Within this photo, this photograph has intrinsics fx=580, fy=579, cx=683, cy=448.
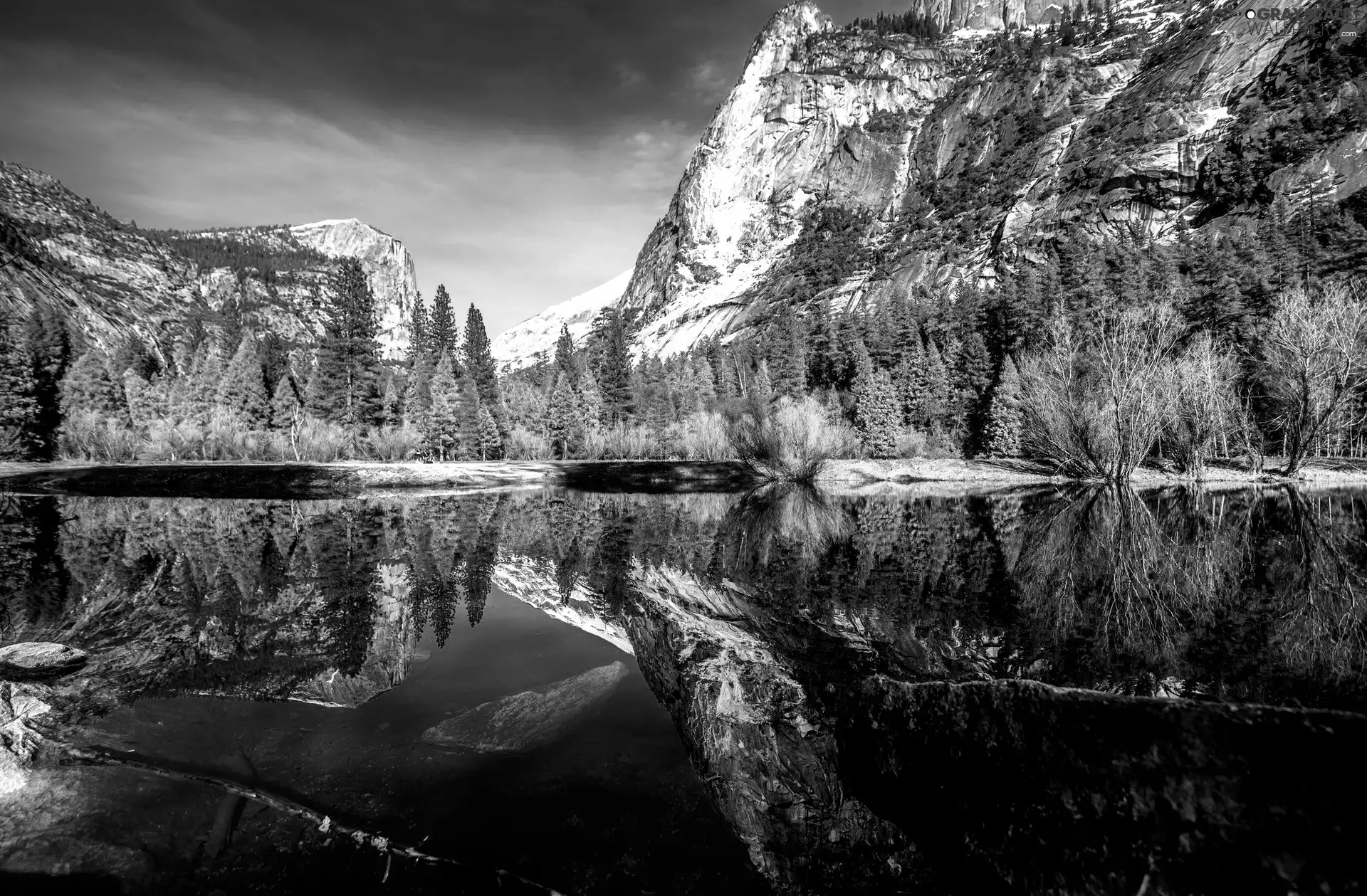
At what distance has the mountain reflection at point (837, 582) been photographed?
205 inches

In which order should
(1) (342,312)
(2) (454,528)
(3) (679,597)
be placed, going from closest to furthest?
(3) (679,597) → (2) (454,528) → (1) (342,312)

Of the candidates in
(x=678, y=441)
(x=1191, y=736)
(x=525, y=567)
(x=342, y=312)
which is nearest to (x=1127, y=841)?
(x=1191, y=736)

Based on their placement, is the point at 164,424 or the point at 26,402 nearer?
the point at 26,402

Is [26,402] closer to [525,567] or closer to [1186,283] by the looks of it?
[525,567]

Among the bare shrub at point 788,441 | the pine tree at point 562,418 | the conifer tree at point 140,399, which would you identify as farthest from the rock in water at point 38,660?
the conifer tree at point 140,399

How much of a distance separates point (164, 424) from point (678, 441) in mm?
36059

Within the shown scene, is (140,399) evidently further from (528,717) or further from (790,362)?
(528,717)

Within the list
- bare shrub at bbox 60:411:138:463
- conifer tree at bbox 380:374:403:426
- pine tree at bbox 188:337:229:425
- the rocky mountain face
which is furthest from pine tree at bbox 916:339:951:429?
the rocky mountain face

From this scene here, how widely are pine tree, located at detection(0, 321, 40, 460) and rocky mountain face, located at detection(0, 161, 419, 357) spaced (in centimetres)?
7884

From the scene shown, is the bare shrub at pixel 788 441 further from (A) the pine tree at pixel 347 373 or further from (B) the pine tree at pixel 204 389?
(B) the pine tree at pixel 204 389

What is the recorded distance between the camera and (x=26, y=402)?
36.5 metres

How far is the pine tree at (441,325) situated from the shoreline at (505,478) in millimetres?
43426

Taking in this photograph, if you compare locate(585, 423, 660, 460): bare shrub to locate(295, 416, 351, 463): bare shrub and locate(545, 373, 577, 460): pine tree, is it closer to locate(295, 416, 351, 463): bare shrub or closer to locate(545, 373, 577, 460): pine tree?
Answer: locate(545, 373, 577, 460): pine tree

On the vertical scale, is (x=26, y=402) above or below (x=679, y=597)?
above
